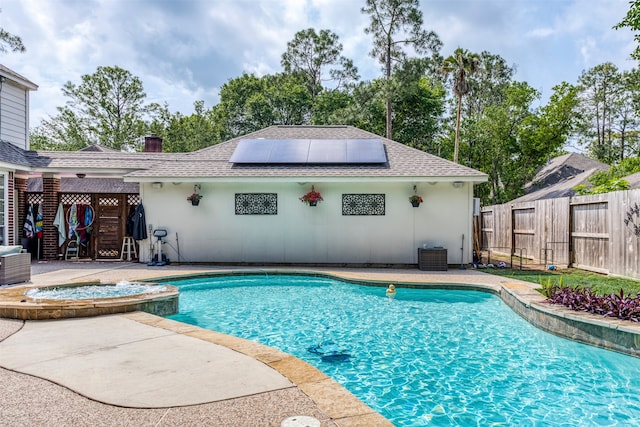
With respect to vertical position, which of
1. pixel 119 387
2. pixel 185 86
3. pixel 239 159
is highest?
pixel 185 86

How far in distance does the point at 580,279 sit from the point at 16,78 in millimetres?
17379

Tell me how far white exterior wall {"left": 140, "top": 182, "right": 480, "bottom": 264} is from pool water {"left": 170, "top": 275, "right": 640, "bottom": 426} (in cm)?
308

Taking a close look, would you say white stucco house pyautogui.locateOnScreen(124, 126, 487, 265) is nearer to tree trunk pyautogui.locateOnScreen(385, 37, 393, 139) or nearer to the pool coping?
the pool coping

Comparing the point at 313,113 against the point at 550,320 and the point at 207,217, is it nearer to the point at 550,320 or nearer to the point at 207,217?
the point at 207,217

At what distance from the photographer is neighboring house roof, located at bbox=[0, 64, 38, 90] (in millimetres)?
13476

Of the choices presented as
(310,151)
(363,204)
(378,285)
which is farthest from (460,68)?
(378,285)

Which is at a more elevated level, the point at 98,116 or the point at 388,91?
the point at 98,116

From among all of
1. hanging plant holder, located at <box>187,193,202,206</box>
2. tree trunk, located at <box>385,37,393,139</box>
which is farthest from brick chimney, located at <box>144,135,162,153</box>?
tree trunk, located at <box>385,37,393,139</box>

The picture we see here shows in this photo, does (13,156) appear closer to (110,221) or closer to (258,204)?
(110,221)

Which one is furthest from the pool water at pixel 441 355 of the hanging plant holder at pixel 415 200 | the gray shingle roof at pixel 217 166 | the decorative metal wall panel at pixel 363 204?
the gray shingle roof at pixel 217 166

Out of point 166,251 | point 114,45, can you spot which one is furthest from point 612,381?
point 114,45

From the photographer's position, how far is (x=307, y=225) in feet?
38.8

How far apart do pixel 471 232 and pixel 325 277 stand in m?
4.39

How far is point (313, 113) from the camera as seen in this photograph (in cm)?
3078
